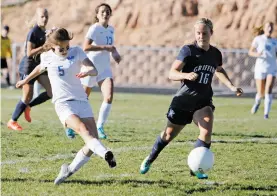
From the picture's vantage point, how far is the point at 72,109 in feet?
26.0

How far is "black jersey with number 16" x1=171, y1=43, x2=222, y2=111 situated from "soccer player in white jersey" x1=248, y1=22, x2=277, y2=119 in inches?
306

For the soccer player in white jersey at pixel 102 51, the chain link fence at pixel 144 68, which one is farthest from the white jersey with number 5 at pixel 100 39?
the chain link fence at pixel 144 68

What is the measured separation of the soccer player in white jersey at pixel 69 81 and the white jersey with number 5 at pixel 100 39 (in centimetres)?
362

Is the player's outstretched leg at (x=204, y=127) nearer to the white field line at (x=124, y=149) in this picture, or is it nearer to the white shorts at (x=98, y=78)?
the white field line at (x=124, y=149)

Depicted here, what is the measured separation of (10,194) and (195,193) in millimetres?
1743

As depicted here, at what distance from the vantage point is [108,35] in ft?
39.5

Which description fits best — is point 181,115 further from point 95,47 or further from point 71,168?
point 95,47

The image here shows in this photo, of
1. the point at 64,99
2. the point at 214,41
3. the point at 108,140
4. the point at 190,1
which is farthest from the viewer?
the point at 190,1

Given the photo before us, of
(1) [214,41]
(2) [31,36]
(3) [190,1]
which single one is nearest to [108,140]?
(2) [31,36]

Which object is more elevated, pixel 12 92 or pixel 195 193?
pixel 195 193

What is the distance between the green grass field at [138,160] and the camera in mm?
7426

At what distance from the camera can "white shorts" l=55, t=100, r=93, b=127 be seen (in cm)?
789

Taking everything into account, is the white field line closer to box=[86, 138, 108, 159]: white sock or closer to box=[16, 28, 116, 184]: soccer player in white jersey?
box=[16, 28, 116, 184]: soccer player in white jersey

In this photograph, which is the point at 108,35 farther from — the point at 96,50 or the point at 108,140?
the point at 108,140
